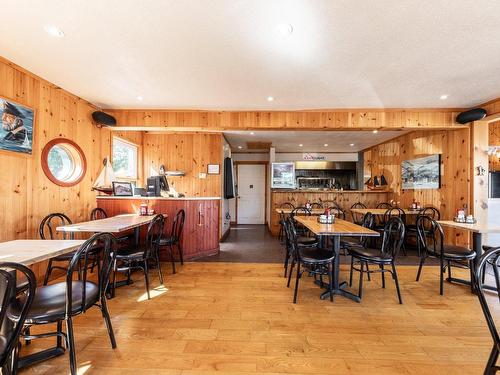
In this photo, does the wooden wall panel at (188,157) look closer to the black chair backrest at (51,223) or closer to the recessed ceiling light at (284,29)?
the black chair backrest at (51,223)

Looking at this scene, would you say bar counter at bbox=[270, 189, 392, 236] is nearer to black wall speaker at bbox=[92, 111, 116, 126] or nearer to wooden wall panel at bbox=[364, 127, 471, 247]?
wooden wall panel at bbox=[364, 127, 471, 247]

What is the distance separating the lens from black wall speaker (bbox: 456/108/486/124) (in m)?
3.59

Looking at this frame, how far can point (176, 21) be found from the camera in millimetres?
1939

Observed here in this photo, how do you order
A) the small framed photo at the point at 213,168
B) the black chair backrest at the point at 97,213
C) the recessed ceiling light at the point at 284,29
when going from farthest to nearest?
the small framed photo at the point at 213,168 → the black chair backrest at the point at 97,213 → the recessed ceiling light at the point at 284,29

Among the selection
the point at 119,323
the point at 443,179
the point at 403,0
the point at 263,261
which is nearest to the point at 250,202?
the point at 263,261

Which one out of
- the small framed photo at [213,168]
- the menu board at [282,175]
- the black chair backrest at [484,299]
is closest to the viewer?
A: the black chair backrest at [484,299]

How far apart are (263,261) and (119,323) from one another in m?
2.23

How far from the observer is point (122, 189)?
3986 mm

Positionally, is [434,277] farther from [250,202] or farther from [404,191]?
[250,202]

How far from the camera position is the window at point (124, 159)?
4645mm

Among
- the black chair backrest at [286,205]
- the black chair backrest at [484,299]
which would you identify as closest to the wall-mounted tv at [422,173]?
the black chair backrest at [286,205]

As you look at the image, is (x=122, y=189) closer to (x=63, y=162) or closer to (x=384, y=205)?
(x=63, y=162)

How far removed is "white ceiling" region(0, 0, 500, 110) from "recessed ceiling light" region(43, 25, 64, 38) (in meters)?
0.04

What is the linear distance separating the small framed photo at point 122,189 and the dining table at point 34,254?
83.0 inches
